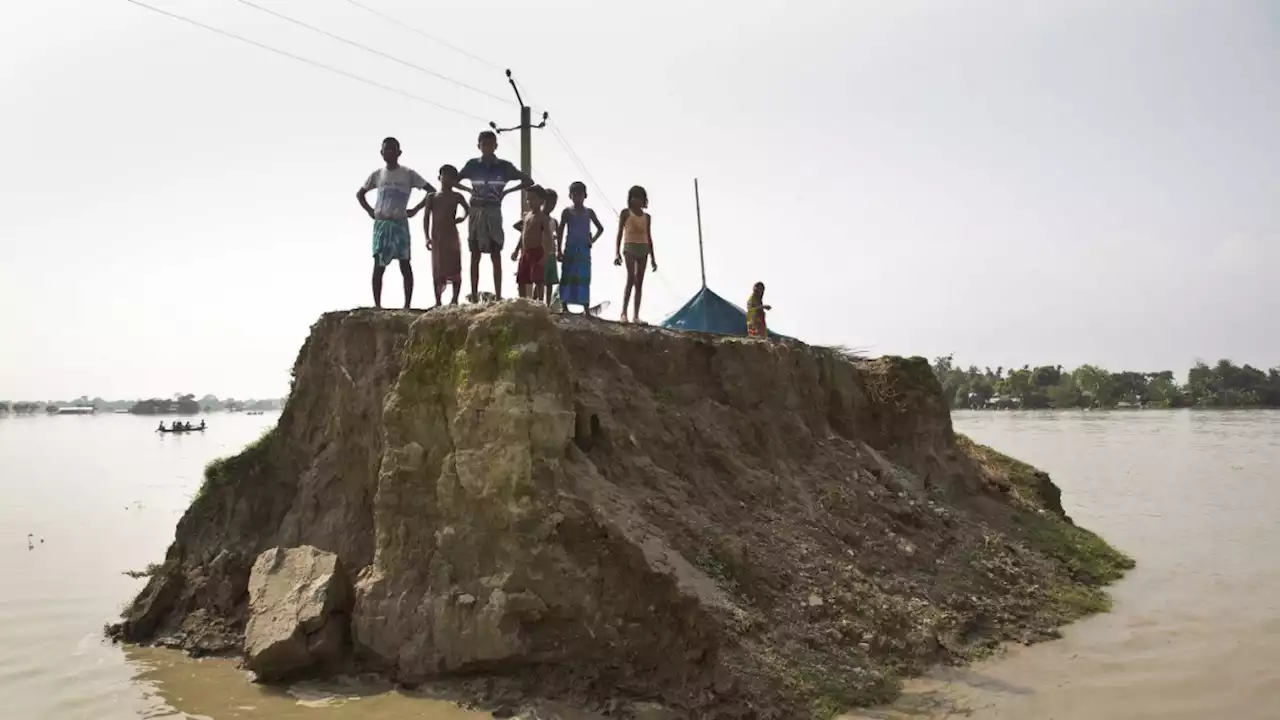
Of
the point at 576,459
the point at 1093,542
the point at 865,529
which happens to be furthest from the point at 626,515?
the point at 1093,542

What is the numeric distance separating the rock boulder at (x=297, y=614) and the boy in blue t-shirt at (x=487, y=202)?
9.93 ft

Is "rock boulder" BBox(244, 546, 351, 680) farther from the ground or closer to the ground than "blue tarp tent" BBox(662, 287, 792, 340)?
closer to the ground

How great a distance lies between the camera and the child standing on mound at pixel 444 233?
8.18m

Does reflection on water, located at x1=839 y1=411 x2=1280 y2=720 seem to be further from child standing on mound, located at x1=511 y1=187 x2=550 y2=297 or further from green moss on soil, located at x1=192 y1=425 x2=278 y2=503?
green moss on soil, located at x1=192 y1=425 x2=278 y2=503

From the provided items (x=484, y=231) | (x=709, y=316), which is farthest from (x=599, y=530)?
(x=709, y=316)

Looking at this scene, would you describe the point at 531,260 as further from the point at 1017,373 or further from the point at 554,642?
the point at 1017,373

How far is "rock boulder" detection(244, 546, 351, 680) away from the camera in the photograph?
19.5ft

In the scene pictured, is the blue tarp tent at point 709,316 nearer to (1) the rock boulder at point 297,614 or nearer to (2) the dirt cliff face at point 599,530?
(2) the dirt cliff face at point 599,530

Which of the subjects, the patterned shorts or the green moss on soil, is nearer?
the green moss on soil

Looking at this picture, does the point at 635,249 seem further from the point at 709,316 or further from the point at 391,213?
the point at 709,316

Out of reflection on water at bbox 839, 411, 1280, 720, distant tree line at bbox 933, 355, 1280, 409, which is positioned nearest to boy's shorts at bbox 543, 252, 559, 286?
reflection on water at bbox 839, 411, 1280, 720

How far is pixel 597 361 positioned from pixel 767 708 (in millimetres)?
3317

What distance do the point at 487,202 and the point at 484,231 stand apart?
313 millimetres

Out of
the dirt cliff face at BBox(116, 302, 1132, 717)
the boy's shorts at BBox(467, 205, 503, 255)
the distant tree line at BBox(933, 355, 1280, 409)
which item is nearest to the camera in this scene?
the dirt cliff face at BBox(116, 302, 1132, 717)
